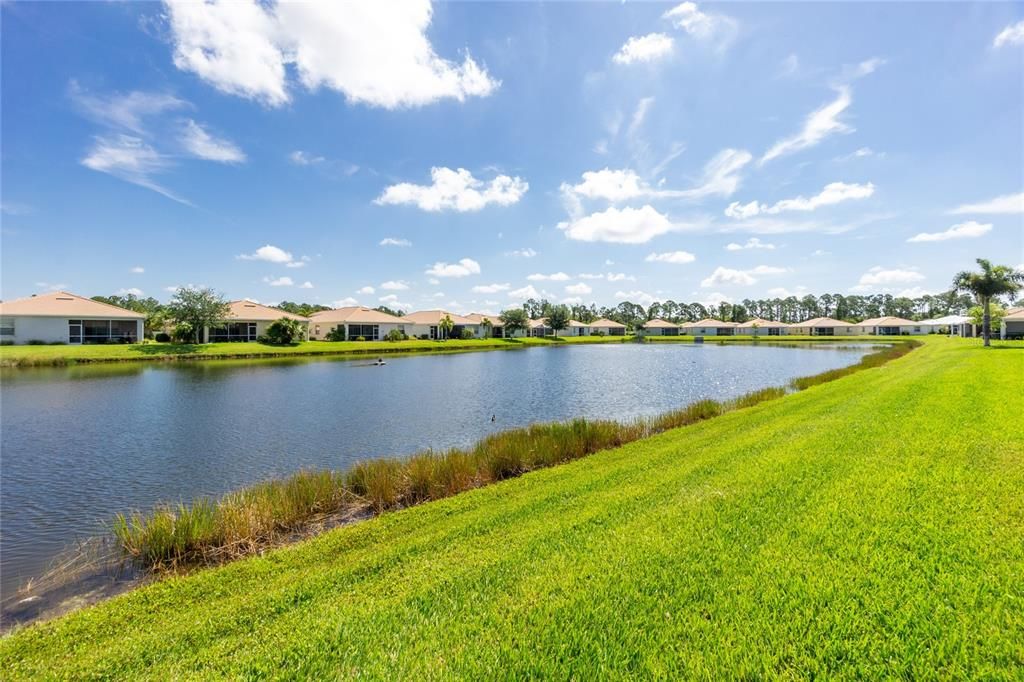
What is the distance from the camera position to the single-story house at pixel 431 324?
225ft

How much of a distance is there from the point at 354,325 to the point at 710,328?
79.1 meters

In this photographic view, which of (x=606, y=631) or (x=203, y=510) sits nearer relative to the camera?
(x=606, y=631)

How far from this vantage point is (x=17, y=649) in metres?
3.98

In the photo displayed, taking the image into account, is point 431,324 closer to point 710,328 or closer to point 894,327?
point 710,328

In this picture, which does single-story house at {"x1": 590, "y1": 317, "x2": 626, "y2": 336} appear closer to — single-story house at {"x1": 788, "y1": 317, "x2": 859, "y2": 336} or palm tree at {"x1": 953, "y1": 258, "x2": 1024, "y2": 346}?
single-story house at {"x1": 788, "y1": 317, "x2": 859, "y2": 336}

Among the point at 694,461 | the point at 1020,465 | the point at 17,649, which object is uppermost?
the point at 1020,465

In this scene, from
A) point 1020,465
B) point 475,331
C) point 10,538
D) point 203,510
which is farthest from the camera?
point 475,331

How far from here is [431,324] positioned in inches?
2724

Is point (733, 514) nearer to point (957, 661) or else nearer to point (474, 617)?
point (957, 661)

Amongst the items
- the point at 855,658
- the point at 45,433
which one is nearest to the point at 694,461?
the point at 855,658

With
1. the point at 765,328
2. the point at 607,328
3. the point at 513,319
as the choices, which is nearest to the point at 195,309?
the point at 513,319

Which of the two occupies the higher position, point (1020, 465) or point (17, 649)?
point (1020, 465)

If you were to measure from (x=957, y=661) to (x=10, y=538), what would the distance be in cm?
1202

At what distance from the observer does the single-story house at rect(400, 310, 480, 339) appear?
6862cm
